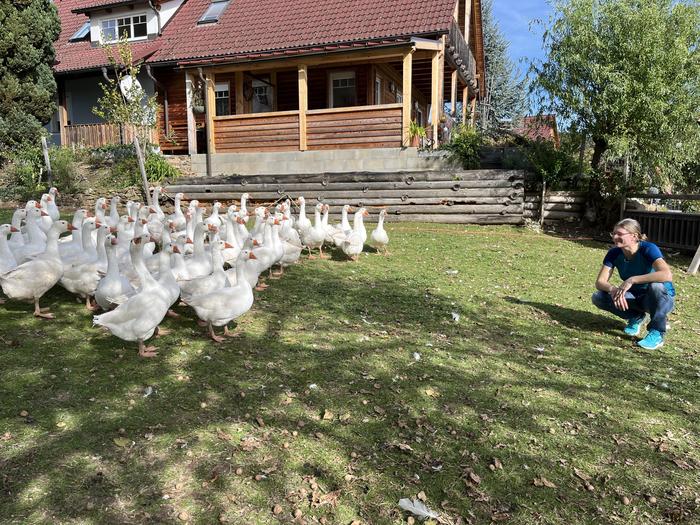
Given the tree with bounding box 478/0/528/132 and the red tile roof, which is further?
the tree with bounding box 478/0/528/132

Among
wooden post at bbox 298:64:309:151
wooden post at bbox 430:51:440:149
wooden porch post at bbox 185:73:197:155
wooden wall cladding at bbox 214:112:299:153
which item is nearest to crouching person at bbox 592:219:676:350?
wooden post at bbox 430:51:440:149

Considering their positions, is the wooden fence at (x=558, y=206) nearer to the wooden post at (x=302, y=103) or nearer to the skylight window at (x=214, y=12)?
the wooden post at (x=302, y=103)

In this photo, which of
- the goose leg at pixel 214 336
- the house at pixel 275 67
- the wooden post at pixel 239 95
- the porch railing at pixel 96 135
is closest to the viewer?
the goose leg at pixel 214 336

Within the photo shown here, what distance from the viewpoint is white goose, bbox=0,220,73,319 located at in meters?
5.74

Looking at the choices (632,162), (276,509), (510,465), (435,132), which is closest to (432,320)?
(510,465)

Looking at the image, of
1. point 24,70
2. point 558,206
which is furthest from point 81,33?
point 558,206

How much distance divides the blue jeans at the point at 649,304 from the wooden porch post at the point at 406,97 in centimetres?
1071

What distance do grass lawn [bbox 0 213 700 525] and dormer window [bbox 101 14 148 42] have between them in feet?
68.8

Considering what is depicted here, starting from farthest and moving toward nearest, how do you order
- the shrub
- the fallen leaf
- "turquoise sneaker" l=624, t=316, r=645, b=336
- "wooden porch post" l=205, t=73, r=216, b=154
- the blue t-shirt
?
1. "wooden porch post" l=205, t=73, r=216, b=154
2. the shrub
3. "turquoise sneaker" l=624, t=316, r=645, b=336
4. the blue t-shirt
5. the fallen leaf

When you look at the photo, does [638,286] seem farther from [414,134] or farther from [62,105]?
[62,105]

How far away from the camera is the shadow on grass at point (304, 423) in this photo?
328cm

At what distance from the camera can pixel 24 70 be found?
18609 millimetres

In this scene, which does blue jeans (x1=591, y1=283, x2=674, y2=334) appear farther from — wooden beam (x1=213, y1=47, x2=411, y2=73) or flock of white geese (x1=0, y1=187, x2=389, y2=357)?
wooden beam (x1=213, y1=47, x2=411, y2=73)

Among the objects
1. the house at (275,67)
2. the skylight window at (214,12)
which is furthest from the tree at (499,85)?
the skylight window at (214,12)
